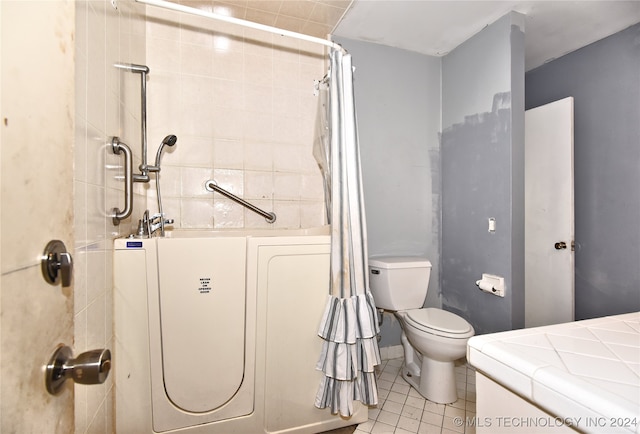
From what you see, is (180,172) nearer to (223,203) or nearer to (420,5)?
(223,203)

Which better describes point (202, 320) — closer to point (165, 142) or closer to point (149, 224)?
point (149, 224)

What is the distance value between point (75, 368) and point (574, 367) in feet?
2.89

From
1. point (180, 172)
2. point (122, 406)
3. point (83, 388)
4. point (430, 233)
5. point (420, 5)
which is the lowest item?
point (122, 406)

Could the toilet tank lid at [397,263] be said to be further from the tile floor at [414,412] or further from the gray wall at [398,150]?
the tile floor at [414,412]

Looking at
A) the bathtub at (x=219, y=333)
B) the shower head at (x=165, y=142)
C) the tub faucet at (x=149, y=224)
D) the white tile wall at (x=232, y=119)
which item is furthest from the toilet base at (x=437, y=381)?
the shower head at (x=165, y=142)

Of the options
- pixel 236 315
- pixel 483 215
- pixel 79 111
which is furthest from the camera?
pixel 483 215

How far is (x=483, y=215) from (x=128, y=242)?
2.01 m

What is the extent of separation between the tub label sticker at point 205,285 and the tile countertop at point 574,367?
1007 mm

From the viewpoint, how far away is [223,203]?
6.57 feet

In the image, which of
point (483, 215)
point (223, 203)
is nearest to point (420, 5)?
point (483, 215)

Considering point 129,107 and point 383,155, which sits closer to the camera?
point 129,107

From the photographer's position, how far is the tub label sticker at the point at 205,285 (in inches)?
52.0

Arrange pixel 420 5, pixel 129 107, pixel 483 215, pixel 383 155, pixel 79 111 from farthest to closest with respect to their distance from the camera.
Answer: pixel 383 155
pixel 483 215
pixel 420 5
pixel 129 107
pixel 79 111

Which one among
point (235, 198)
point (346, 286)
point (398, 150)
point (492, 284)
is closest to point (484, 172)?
point (398, 150)
